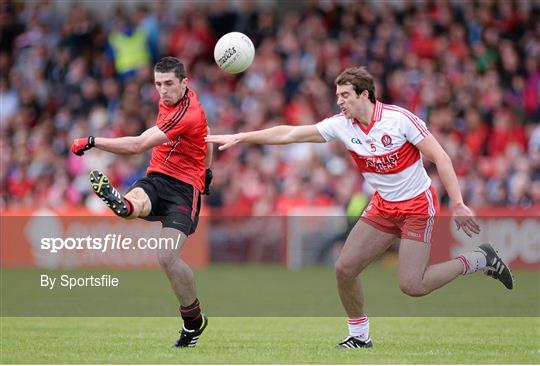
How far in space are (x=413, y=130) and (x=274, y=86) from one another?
44.8ft

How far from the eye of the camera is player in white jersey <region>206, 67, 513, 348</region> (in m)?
9.66

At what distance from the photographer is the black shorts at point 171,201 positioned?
33.2ft

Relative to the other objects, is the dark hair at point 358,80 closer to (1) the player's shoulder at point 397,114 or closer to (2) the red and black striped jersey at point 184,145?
(1) the player's shoulder at point 397,114

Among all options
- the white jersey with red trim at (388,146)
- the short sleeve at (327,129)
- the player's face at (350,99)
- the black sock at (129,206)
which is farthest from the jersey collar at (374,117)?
the black sock at (129,206)

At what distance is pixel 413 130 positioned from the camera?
9.59 meters

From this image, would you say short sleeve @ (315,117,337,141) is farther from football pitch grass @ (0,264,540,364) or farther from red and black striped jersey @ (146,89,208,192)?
football pitch grass @ (0,264,540,364)

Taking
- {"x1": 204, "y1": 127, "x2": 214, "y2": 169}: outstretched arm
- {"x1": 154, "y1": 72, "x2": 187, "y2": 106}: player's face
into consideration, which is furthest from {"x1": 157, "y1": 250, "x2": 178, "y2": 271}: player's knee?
{"x1": 154, "y1": 72, "x2": 187, "y2": 106}: player's face

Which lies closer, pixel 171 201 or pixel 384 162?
pixel 384 162

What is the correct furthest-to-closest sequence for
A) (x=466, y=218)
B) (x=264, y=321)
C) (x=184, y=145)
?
(x=264, y=321)
(x=184, y=145)
(x=466, y=218)

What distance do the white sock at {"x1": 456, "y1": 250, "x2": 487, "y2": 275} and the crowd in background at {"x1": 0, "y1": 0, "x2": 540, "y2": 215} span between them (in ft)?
Answer: 33.1

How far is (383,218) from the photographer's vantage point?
9953mm
